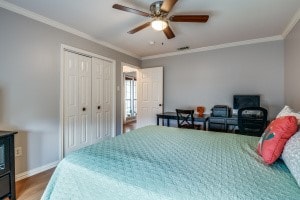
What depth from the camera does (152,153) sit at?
1.41 meters

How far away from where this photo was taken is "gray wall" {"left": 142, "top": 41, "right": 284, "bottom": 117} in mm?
3391

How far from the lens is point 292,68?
279 centimetres

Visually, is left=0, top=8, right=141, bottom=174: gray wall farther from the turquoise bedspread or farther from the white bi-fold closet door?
the turquoise bedspread

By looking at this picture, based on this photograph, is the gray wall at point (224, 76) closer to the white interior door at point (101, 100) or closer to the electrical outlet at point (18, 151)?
the white interior door at point (101, 100)

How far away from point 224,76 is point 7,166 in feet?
13.3

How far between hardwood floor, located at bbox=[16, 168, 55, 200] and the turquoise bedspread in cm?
96

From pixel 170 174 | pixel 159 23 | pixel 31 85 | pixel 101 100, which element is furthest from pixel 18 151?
pixel 159 23

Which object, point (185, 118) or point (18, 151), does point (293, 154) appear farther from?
point (18, 151)

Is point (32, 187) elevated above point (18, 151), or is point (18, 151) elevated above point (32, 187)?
point (18, 151)

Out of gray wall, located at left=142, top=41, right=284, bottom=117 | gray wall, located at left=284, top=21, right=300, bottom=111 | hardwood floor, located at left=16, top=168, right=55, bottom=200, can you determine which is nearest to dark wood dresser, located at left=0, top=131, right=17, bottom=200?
hardwood floor, located at left=16, top=168, right=55, bottom=200

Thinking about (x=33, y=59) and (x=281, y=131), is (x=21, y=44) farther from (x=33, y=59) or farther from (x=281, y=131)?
(x=281, y=131)

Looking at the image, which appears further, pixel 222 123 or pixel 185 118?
pixel 185 118

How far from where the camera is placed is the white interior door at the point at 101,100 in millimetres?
3539

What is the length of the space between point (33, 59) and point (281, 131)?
3.08 metres
